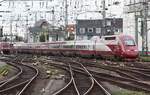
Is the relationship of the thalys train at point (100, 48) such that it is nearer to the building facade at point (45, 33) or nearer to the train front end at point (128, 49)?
the train front end at point (128, 49)

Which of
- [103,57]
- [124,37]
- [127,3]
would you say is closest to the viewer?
[124,37]

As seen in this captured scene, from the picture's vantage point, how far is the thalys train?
128 feet

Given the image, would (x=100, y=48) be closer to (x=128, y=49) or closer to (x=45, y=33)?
(x=128, y=49)

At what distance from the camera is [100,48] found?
42469 millimetres

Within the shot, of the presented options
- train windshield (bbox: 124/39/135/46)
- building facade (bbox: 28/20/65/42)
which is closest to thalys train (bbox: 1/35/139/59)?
train windshield (bbox: 124/39/135/46)

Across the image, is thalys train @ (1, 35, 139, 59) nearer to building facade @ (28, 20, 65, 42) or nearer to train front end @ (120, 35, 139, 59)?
train front end @ (120, 35, 139, 59)

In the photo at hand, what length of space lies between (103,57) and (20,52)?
39736mm

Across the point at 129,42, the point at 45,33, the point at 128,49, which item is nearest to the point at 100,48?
the point at 129,42

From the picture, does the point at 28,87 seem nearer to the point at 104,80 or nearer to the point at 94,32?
the point at 104,80

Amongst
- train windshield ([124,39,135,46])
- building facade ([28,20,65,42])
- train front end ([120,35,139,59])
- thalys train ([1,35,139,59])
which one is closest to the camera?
train front end ([120,35,139,59])

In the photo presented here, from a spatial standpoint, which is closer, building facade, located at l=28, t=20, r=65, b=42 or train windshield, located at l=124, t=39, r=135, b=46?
train windshield, located at l=124, t=39, r=135, b=46

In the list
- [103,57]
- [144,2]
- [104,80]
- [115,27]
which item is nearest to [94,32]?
[115,27]

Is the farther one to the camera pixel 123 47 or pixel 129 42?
pixel 129 42

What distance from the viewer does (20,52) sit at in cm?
8025
